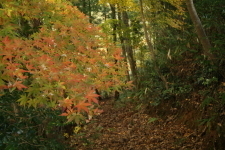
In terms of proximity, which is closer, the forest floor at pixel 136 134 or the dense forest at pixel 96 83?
the dense forest at pixel 96 83

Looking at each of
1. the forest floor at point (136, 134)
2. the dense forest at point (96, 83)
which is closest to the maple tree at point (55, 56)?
the dense forest at point (96, 83)

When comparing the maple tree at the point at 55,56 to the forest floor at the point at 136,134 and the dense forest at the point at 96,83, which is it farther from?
the forest floor at the point at 136,134

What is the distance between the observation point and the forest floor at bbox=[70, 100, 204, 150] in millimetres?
5645

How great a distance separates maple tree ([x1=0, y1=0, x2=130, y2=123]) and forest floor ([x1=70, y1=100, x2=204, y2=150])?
295cm

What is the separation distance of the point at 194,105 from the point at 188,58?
9.20 ft

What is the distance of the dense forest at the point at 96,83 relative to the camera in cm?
284

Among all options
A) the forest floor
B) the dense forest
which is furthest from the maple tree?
the forest floor

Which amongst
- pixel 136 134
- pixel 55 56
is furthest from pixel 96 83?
pixel 136 134

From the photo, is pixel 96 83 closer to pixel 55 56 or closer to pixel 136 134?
pixel 55 56

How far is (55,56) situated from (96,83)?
98 cm

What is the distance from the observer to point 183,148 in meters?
5.22

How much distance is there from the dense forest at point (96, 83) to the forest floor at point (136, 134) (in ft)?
0.13

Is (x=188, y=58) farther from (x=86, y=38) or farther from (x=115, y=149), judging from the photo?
(x=86, y=38)

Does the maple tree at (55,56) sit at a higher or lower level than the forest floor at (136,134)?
higher
